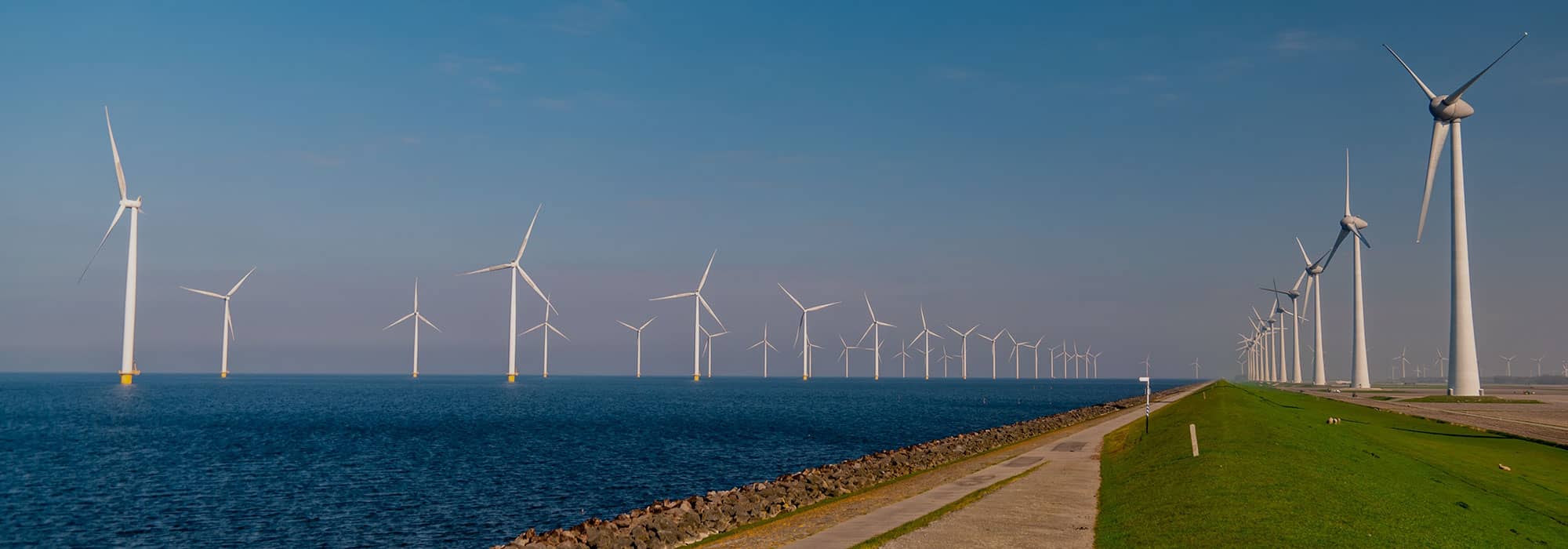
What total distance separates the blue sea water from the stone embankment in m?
6.01

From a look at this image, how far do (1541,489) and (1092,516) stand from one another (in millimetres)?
18164

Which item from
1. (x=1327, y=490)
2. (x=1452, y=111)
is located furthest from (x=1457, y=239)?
(x=1327, y=490)

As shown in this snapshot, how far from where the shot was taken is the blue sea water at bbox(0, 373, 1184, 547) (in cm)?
4097

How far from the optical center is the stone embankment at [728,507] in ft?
101

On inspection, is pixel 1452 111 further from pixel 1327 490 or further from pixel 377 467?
pixel 377 467

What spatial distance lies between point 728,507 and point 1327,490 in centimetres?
1978

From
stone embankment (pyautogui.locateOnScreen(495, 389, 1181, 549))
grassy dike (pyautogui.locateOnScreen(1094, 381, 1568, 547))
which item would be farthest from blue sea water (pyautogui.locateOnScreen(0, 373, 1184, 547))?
grassy dike (pyautogui.locateOnScreen(1094, 381, 1568, 547))

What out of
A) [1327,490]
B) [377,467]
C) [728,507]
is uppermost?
[1327,490]

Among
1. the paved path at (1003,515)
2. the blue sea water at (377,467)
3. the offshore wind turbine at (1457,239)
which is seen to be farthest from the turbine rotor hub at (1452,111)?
the paved path at (1003,515)

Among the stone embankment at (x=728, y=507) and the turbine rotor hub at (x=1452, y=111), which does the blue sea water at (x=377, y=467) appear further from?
the turbine rotor hub at (x=1452, y=111)

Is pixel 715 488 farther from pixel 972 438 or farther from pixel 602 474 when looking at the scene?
pixel 972 438

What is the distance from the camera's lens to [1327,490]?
1125 inches

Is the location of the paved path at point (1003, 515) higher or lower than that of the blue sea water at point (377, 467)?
higher

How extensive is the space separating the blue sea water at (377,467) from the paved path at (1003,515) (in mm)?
15677
